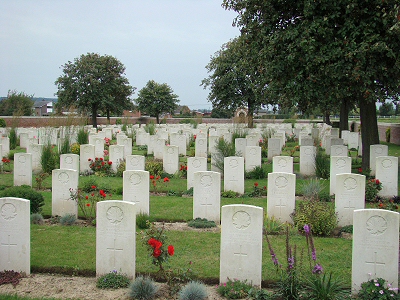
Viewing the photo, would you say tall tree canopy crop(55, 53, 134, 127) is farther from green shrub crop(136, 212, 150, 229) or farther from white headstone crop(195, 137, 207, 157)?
green shrub crop(136, 212, 150, 229)

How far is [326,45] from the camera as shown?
12188 millimetres

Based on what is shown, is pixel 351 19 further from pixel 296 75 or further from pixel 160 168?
pixel 160 168

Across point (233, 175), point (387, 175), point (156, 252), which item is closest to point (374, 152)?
point (387, 175)

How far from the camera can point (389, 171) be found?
37.8ft

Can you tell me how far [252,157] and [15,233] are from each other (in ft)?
30.1

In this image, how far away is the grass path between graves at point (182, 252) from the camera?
6595 millimetres

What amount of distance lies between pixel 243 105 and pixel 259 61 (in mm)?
23398

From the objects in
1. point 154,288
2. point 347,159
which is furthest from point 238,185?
point 154,288

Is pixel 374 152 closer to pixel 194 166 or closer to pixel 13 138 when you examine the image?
pixel 194 166

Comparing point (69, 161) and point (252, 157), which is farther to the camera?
point (252, 157)

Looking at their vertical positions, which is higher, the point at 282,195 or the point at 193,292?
the point at 282,195

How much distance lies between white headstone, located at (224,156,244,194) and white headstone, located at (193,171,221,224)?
2.55m

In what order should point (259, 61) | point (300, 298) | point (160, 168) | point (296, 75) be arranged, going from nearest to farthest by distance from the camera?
point (300, 298) → point (296, 75) → point (259, 61) → point (160, 168)

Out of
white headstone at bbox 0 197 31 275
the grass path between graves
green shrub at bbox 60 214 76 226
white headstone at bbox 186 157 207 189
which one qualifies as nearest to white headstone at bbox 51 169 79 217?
green shrub at bbox 60 214 76 226
